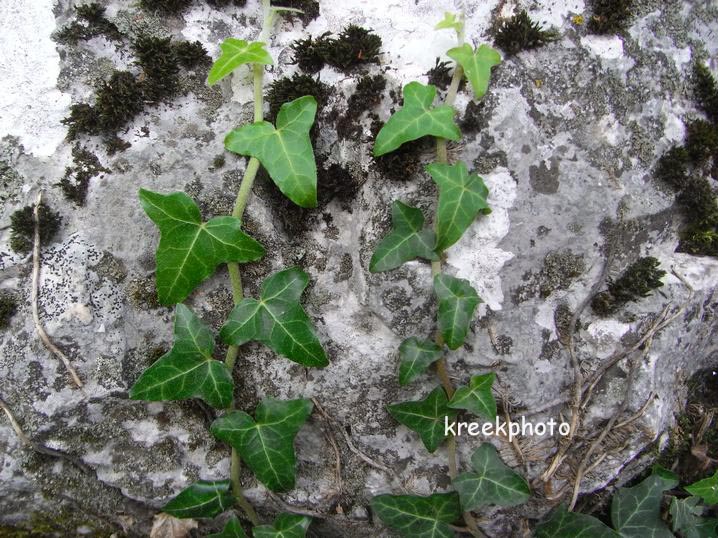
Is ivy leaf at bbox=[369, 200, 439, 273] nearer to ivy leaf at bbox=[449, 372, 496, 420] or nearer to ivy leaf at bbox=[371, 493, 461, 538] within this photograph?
ivy leaf at bbox=[449, 372, 496, 420]

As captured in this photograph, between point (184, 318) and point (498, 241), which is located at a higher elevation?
point (498, 241)

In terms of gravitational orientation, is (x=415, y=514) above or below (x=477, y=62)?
below

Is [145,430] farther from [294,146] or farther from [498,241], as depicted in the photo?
[498,241]

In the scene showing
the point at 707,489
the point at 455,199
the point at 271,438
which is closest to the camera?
the point at 455,199

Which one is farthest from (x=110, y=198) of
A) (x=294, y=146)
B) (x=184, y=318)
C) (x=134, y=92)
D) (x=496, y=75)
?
(x=496, y=75)

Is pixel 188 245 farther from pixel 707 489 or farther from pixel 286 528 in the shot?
pixel 707 489

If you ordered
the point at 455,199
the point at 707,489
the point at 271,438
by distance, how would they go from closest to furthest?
the point at 455,199
the point at 271,438
the point at 707,489

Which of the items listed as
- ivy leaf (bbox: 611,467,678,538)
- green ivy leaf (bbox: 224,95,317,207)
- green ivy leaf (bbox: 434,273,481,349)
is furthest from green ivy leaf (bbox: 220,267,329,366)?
ivy leaf (bbox: 611,467,678,538)

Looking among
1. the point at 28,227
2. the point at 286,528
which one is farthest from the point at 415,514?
the point at 28,227
